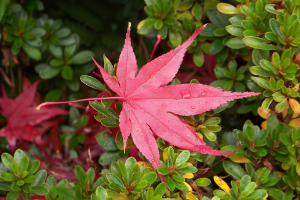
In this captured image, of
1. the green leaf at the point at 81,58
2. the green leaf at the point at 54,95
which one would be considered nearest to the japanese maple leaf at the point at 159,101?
the green leaf at the point at 81,58

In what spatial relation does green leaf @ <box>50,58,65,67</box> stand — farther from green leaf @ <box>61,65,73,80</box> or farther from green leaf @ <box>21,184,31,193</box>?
green leaf @ <box>21,184,31,193</box>

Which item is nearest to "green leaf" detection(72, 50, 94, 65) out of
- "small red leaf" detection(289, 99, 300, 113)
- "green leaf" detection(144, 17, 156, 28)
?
"green leaf" detection(144, 17, 156, 28)

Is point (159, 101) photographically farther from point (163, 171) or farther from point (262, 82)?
point (262, 82)

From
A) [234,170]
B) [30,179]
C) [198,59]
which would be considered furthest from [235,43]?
[30,179]

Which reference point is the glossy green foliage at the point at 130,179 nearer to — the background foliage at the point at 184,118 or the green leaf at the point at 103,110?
the background foliage at the point at 184,118

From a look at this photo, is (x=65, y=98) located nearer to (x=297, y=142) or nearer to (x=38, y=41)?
(x=38, y=41)

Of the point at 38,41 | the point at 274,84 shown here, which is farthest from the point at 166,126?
the point at 38,41

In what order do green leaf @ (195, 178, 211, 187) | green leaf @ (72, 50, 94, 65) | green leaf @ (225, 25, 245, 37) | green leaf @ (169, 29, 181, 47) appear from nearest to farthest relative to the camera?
green leaf @ (195, 178, 211, 187) < green leaf @ (225, 25, 245, 37) < green leaf @ (169, 29, 181, 47) < green leaf @ (72, 50, 94, 65)
